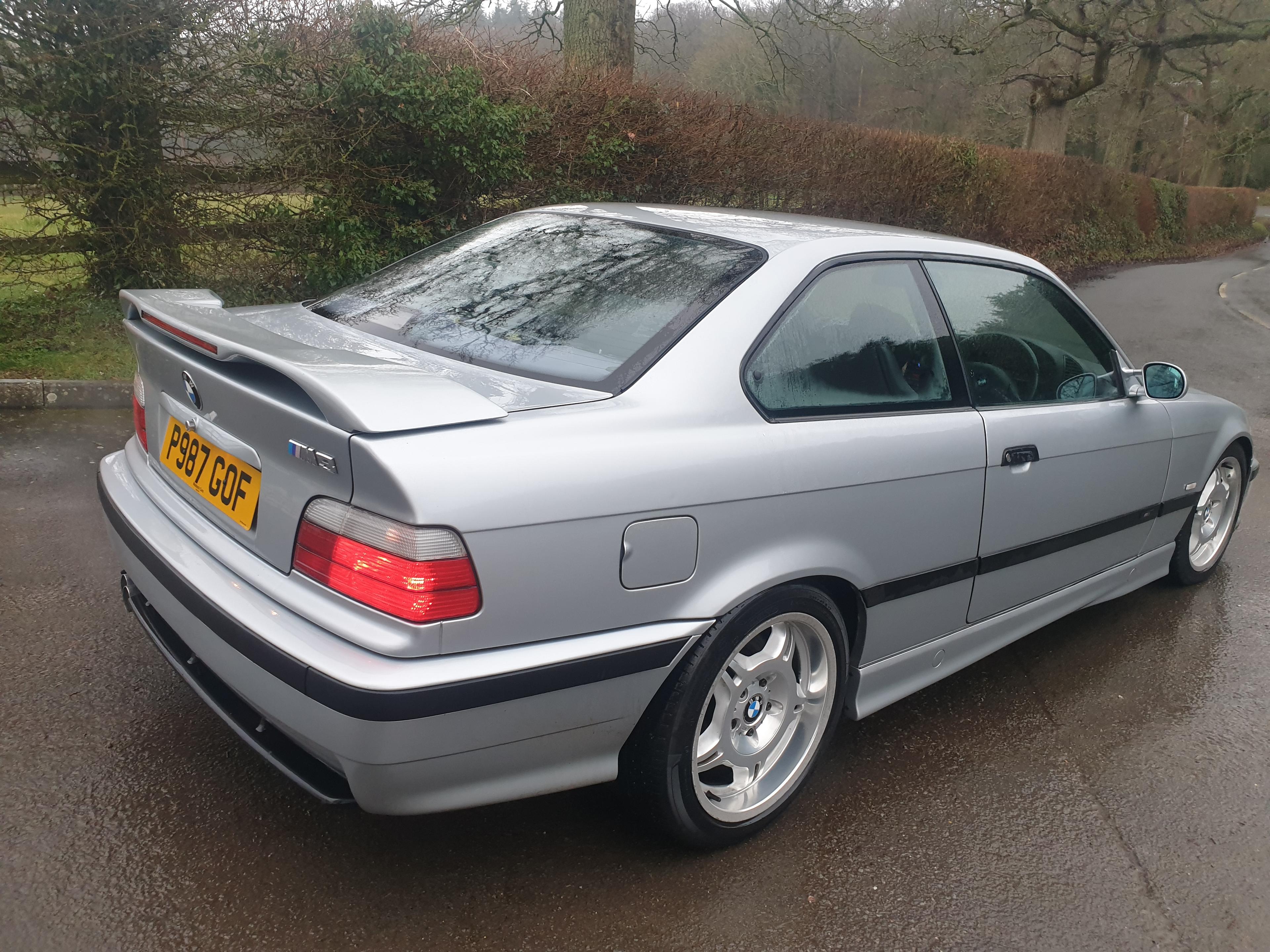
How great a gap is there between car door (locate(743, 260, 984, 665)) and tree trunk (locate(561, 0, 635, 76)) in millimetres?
7905

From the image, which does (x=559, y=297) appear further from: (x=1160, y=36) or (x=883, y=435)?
(x=1160, y=36)

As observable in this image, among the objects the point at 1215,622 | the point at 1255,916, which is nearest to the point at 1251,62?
the point at 1215,622

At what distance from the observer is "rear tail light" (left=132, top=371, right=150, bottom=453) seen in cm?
268

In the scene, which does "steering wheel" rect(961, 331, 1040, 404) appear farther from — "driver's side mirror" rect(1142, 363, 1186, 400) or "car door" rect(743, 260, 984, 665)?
"driver's side mirror" rect(1142, 363, 1186, 400)

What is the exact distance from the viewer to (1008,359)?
10.1 feet

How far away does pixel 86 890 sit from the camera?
2.10 m

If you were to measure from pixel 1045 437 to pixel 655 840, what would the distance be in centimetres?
171

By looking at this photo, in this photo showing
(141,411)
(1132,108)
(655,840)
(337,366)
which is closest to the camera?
(337,366)

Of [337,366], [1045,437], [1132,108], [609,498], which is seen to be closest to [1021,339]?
[1045,437]

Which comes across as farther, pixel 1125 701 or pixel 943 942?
pixel 1125 701

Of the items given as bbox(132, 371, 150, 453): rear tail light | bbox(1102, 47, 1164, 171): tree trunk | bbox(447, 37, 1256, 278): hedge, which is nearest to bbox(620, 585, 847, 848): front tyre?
bbox(132, 371, 150, 453): rear tail light

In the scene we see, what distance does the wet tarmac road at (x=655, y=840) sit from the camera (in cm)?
211

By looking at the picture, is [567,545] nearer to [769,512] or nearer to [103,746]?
[769,512]

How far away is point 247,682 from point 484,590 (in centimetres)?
58
